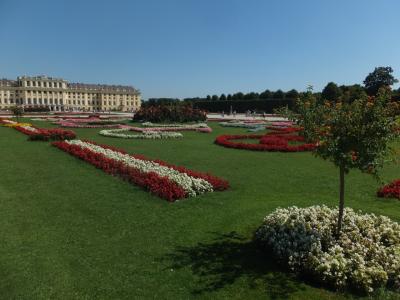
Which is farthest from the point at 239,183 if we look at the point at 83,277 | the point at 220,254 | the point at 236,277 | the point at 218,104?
the point at 218,104

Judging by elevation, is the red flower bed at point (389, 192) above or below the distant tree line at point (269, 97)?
→ below

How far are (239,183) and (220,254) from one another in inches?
143

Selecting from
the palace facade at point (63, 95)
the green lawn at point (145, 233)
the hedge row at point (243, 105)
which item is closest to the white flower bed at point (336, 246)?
the green lawn at point (145, 233)

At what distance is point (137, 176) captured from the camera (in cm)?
781

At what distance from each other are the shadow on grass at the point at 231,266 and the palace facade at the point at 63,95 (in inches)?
3575

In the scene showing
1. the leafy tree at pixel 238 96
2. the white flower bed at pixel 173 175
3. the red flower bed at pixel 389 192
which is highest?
the leafy tree at pixel 238 96

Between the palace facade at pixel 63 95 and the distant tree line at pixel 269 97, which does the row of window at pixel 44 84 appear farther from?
the distant tree line at pixel 269 97

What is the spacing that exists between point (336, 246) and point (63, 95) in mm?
115630

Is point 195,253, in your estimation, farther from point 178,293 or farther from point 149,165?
point 149,165

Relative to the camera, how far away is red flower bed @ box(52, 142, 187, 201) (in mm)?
6641

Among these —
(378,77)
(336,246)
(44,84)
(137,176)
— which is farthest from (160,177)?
(44,84)

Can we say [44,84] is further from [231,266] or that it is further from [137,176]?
[231,266]

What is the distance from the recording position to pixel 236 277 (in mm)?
3826

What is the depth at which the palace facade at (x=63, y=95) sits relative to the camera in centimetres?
10244
